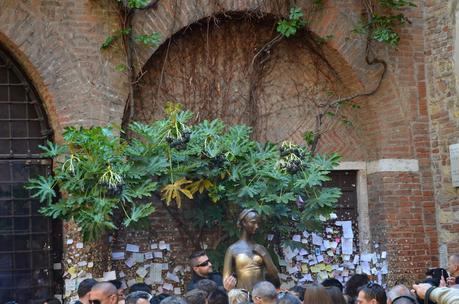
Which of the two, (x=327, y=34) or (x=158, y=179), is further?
(x=327, y=34)

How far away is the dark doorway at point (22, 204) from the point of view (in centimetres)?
1186

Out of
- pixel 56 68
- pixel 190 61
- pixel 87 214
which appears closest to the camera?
pixel 87 214

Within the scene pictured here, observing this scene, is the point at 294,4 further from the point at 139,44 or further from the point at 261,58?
the point at 139,44

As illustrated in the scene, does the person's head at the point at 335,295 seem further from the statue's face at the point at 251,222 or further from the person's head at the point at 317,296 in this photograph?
the statue's face at the point at 251,222

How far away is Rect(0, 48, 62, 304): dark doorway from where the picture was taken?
1186cm

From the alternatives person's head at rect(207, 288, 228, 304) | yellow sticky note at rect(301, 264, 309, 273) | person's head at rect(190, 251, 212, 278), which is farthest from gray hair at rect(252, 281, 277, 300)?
yellow sticky note at rect(301, 264, 309, 273)

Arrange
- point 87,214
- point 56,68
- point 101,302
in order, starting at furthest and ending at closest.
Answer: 1. point 56,68
2. point 87,214
3. point 101,302

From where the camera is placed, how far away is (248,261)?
10625mm

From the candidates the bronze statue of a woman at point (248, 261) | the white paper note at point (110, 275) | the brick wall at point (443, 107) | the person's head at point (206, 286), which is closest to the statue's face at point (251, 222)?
the bronze statue of a woman at point (248, 261)

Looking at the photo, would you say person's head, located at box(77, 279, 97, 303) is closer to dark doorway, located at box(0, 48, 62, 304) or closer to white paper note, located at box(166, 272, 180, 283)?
dark doorway, located at box(0, 48, 62, 304)

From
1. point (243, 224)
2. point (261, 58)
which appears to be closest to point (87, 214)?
point (243, 224)

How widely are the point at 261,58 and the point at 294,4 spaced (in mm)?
862

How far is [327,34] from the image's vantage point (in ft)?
43.7

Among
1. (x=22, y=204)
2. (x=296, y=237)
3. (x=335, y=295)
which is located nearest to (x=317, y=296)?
(x=335, y=295)
